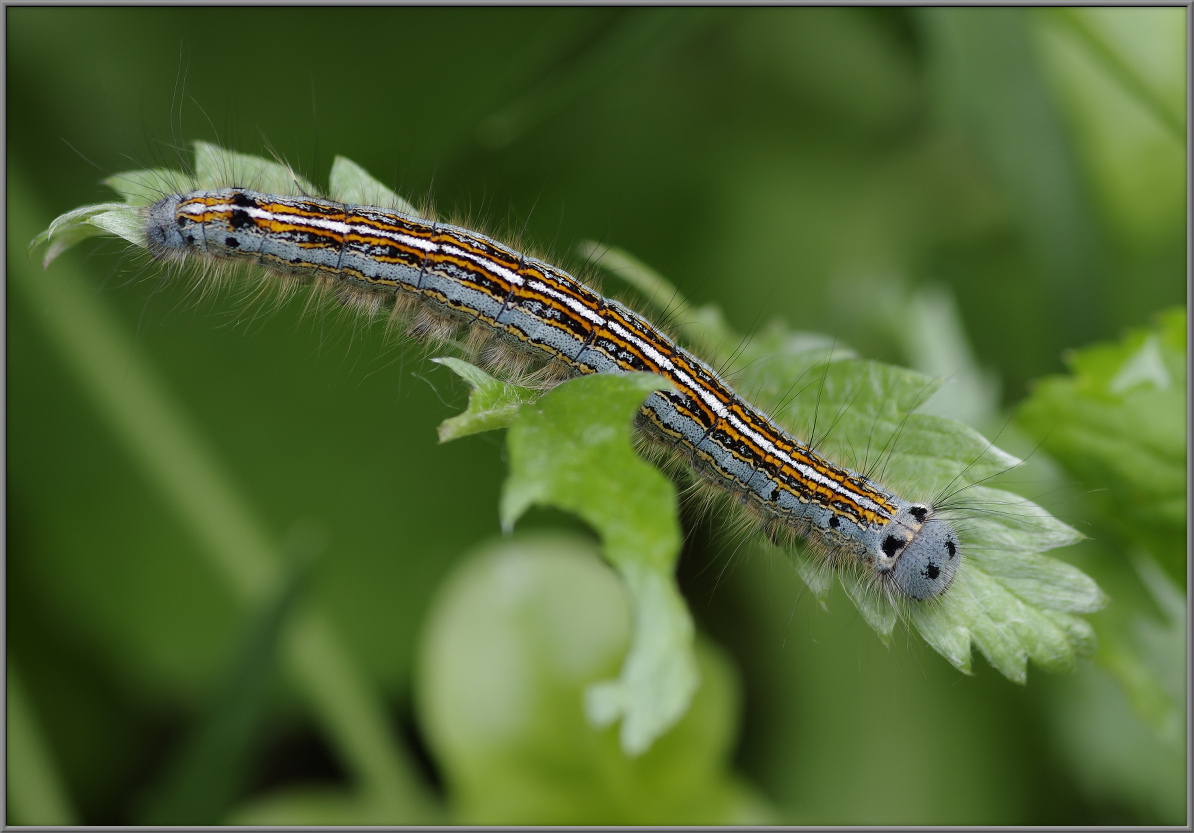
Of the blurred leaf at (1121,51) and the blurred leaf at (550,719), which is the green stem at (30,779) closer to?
the blurred leaf at (550,719)

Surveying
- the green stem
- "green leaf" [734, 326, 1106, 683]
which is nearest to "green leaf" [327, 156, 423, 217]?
"green leaf" [734, 326, 1106, 683]

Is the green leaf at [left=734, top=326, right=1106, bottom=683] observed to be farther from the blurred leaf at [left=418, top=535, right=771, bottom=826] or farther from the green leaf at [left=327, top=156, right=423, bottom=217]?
the green leaf at [left=327, top=156, right=423, bottom=217]

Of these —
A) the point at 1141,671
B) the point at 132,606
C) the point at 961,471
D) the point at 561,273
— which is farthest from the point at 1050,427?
the point at 132,606

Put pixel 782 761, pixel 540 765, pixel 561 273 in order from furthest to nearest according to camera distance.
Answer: pixel 782 761 < pixel 540 765 < pixel 561 273

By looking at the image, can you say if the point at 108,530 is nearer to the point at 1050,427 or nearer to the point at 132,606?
the point at 132,606

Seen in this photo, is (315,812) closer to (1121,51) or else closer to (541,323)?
(541,323)

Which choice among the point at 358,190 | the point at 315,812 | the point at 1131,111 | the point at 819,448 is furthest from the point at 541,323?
the point at 1131,111
